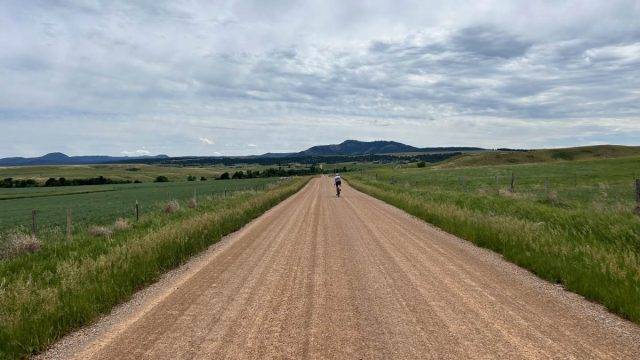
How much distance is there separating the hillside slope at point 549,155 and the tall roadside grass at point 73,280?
115 metres

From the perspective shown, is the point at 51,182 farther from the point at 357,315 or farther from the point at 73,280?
the point at 357,315

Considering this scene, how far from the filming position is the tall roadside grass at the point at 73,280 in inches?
240

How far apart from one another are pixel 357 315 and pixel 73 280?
5261 millimetres

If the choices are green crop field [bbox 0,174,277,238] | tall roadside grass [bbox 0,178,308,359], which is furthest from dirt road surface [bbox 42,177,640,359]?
green crop field [bbox 0,174,277,238]

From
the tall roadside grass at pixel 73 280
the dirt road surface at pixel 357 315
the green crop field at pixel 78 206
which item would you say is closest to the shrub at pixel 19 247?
the tall roadside grass at pixel 73 280

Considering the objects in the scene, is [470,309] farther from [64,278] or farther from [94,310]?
[64,278]

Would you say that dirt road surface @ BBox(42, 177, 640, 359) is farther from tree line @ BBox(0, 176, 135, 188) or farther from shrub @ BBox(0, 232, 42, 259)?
tree line @ BBox(0, 176, 135, 188)

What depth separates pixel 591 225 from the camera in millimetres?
13016

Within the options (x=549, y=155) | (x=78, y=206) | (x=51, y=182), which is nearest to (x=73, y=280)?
(x=78, y=206)

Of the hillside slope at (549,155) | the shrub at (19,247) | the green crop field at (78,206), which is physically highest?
the hillside slope at (549,155)

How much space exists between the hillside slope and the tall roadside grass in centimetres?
11472

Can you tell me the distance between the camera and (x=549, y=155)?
124562mm

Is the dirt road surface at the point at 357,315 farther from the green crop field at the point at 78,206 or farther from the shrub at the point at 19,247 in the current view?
the green crop field at the point at 78,206

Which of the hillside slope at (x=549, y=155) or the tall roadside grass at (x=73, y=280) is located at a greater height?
the hillside slope at (x=549, y=155)
